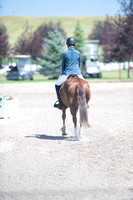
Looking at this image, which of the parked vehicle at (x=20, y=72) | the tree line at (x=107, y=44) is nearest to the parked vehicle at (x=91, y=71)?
the tree line at (x=107, y=44)

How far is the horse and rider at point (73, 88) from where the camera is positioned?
930cm

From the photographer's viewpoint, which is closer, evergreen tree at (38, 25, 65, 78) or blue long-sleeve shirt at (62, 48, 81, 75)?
blue long-sleeve shirt at (62, 48, 81, 75)

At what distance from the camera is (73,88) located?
9453 millimetres

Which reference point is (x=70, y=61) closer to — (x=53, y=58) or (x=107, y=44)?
(x=107, y=44)

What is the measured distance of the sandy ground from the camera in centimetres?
541

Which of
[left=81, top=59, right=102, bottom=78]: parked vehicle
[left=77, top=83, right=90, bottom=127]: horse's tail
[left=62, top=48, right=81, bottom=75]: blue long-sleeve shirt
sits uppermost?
[left=62, top=48, right=81, bottom=75]: blue long-sleeve shirt

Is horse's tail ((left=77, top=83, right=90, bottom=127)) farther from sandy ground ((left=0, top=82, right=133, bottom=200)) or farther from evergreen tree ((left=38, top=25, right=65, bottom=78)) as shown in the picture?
evergreen tree ((left=38, top=25, right=65, bottom=78))

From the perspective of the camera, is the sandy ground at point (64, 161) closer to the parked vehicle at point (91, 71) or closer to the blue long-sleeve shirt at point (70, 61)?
the blue long-sleeve shirt at point (70, 61)

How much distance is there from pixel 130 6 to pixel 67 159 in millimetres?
33697

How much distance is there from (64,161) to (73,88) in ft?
8.45

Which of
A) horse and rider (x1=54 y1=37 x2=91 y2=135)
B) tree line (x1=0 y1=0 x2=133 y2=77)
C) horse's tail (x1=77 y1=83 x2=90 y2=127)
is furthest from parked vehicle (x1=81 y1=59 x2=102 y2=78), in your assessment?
horse's tail (x1=77 y1=83 x2=90 y2=127)

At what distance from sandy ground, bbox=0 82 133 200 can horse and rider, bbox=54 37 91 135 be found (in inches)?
30.3

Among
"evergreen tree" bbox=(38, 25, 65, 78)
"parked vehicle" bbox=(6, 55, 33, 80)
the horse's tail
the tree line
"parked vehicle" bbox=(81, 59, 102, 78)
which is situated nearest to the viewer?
the horse's tail

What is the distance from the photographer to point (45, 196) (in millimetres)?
5176
